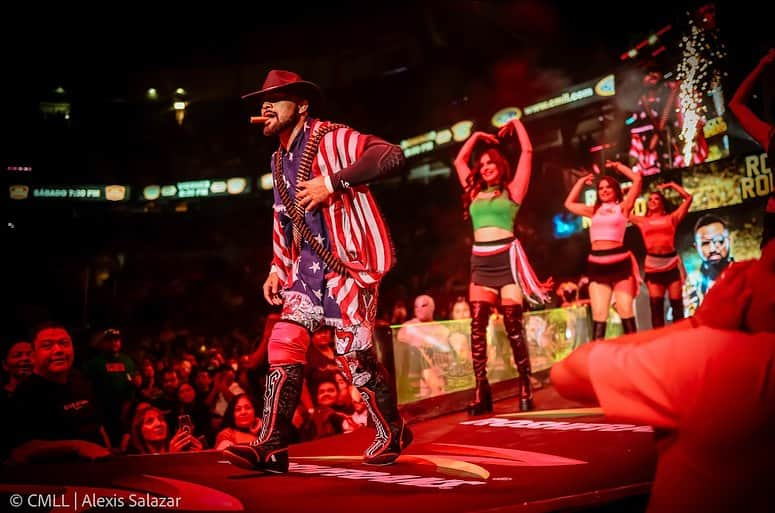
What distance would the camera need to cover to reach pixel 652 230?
7203mm

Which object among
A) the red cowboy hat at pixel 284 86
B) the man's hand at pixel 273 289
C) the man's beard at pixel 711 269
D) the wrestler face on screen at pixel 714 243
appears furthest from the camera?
the wrestler face on screen at pixel 714 243

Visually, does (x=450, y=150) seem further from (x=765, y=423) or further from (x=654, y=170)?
(x=765, y=423)

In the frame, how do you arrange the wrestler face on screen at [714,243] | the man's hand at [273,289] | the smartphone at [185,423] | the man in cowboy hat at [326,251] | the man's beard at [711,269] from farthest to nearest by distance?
the wrestler face on screen at [714,243] < the man's beard at [711,269] < the smartphone at [185,423] < the man's hand at [273,289] < the man in cowboy hat at [326,251]

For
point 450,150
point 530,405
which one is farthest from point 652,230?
point 450,150

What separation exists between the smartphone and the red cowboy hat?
2979 millimetres

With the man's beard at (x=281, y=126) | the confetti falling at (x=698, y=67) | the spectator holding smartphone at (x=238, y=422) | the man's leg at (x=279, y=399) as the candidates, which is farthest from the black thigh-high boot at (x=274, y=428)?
the confetti falling at (x=698, y=67)

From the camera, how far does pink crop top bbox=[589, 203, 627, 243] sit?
6684 mm

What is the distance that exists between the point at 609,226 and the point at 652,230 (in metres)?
0.81

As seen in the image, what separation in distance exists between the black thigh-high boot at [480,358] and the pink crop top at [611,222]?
2.06 metres

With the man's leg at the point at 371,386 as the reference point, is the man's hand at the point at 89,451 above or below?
below

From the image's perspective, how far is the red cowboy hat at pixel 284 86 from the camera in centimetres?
343

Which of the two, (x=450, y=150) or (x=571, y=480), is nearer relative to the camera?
(x=571, y=480)

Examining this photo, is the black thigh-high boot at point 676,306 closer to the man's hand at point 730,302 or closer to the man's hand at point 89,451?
the man's hand at point 89,451

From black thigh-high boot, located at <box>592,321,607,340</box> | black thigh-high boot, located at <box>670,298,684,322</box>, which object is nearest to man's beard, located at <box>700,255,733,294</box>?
black thigh-high boot, located at <box>670,298,684,322</box>
